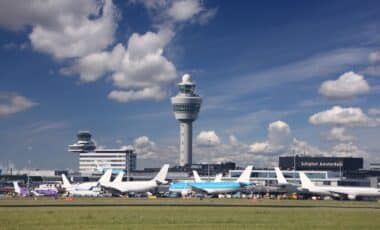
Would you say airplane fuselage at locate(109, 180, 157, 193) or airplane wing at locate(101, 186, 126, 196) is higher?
airplane fuselage at locate(109, 180, 157, 193)

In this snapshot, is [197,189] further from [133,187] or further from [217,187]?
[133,187]

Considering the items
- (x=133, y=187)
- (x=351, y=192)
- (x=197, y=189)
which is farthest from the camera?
(x=197, y=189)

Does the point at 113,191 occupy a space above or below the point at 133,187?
below

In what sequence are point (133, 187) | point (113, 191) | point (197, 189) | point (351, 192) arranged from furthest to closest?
1. point (197, 189)
2. point (113, 191)
3. point (133, 187)
4. point (351, 192)

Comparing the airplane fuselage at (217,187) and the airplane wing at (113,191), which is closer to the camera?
the airplane wing at (113,191)

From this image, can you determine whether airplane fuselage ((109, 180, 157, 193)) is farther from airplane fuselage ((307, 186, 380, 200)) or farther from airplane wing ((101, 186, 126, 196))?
airplane fuselage ((307, 186, 380, 200))

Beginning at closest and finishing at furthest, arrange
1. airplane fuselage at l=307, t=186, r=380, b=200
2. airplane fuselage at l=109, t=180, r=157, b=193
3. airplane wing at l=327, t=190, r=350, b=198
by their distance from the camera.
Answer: airplane wing at l=327, t=190, r=350, b=198
airplane fuselage at l=307, t=186, r=380, b=200
airplane fuselage at l=109, t=180, r=157, b=193

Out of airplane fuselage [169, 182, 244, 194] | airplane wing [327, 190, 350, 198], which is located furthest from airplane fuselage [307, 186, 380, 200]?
airplane fuselage [169, 182, 244, 194]

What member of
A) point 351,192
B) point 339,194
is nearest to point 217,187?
point 339,194

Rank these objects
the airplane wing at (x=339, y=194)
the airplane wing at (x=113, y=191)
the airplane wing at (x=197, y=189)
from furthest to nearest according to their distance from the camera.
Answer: the airplane wing at (x=197, y=189) → the airplane wing at (x=113, y=191) → the airplane wing at (x=339, y=194)

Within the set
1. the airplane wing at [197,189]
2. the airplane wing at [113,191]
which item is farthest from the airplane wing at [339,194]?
the airplane wing at [113,191]

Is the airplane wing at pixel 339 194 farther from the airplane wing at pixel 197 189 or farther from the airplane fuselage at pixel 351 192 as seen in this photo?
the airplane wing at pixel 197 189

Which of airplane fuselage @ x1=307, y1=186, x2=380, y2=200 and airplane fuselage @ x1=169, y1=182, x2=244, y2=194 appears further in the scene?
airplane fuselage @ x1=169, y1=182, x2=244, y2=194

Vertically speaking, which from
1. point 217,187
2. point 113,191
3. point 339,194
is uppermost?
point 217,187
